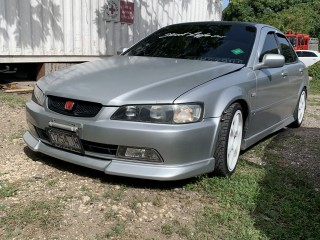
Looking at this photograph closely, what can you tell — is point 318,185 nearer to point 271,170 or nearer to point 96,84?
point 271,170

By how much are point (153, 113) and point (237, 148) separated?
1157 mm

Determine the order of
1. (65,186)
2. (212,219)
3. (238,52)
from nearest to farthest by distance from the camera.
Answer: (212,219)
(65,186)
(238,52)

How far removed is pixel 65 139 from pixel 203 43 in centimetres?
190

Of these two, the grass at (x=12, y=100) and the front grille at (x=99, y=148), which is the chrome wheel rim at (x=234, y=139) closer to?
the front grille at (x=99, y=148)

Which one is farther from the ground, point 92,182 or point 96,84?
point 96,84

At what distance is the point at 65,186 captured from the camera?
321 cm

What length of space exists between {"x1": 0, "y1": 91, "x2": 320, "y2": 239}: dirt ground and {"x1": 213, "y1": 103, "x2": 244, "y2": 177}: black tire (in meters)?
0.35

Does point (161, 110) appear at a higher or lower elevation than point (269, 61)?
lower

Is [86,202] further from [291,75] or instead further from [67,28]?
[67,28]

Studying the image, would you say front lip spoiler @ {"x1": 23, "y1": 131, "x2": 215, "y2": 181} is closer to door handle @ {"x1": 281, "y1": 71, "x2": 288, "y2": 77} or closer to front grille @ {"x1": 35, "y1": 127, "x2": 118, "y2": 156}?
front grille @ {"x1": 35, "y1": 127, "x2": 118, "y2": 156}

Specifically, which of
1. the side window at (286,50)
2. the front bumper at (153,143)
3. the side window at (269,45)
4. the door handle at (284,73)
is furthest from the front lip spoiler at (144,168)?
the side window at (286,50)

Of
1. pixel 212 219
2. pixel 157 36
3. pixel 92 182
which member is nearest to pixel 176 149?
pixel 212 219

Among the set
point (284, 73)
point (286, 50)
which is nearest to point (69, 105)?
point (284, 73)

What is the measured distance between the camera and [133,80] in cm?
329
